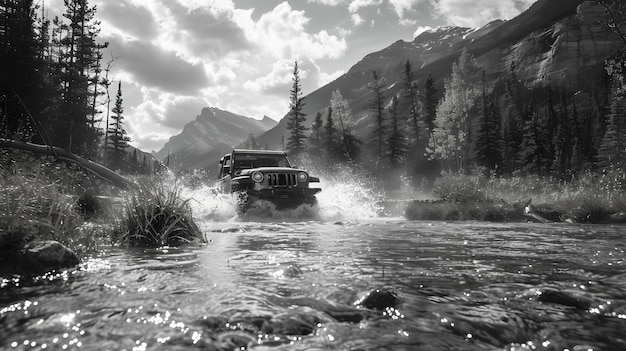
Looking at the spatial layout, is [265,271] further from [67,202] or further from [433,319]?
[67,202]

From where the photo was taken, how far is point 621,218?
9.90m

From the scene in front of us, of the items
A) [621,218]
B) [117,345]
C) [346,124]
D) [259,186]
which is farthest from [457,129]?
[117,345]

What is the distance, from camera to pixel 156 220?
5074 mm

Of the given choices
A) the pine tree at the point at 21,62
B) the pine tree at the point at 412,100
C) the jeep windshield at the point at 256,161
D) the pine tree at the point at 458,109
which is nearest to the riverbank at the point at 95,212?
the jeep windshield at the point at 256,161

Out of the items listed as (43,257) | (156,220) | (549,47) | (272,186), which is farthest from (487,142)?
(549,47)

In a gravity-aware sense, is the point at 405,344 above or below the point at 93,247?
below

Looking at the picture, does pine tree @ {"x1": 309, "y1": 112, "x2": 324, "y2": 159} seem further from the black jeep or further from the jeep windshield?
the black jeep

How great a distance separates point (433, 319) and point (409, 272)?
4.10ft

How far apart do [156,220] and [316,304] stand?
3578 millimetres

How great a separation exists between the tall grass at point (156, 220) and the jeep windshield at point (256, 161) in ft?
23.2

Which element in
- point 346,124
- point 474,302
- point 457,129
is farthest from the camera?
point 346,124

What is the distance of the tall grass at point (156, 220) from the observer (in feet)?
16.0

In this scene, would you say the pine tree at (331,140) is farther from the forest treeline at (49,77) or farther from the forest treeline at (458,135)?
the forest treeline at (49,77)

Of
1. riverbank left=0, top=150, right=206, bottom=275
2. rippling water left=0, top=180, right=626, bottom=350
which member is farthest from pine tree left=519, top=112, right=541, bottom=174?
rippling water left=0, top=180, right=626, bottom=350
